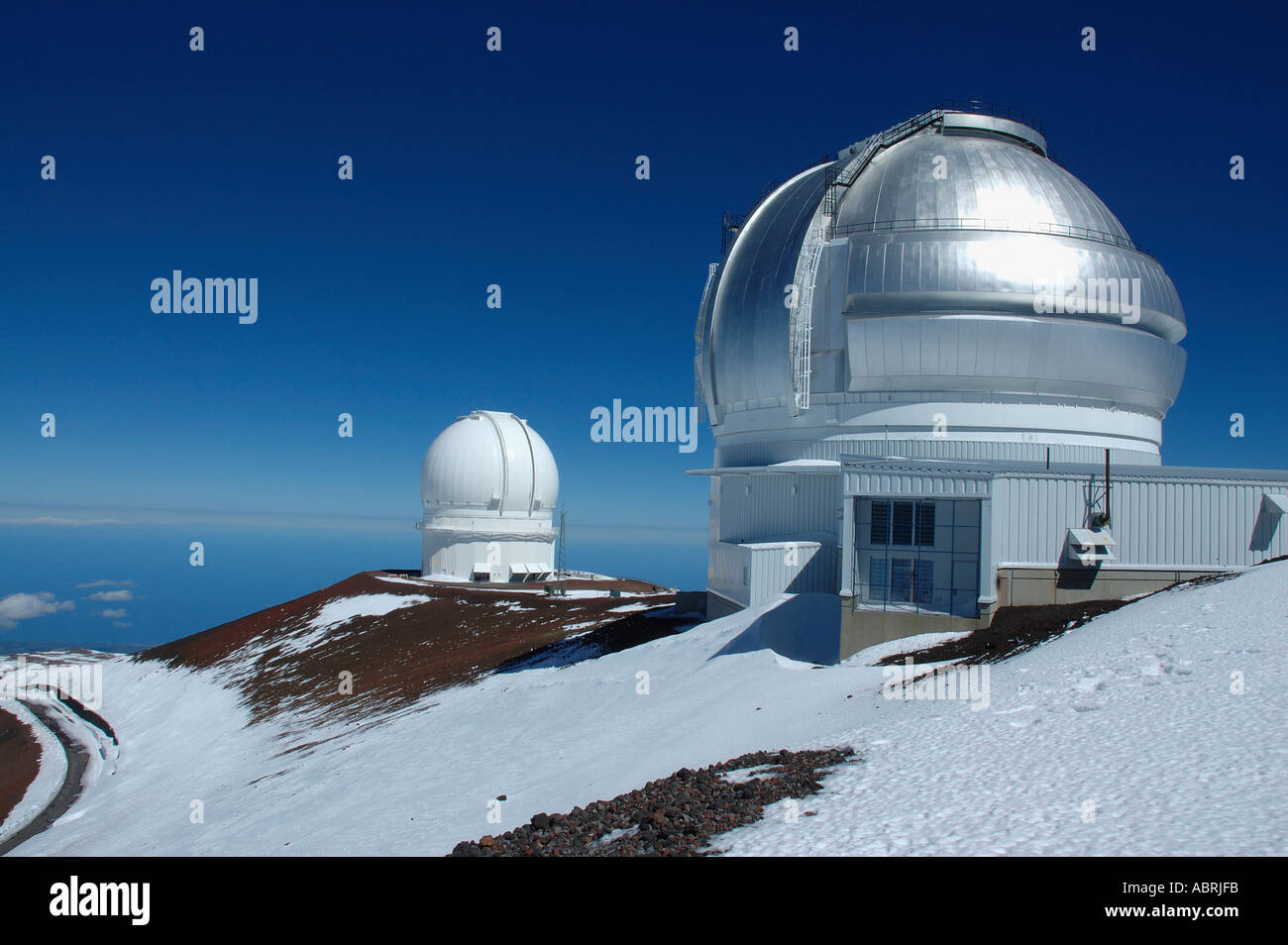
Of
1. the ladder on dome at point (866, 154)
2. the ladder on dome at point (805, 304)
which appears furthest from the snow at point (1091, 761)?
the ladder on dome at point (866, 154)

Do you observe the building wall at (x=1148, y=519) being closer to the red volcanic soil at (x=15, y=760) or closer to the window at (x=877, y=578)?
the window at (x=877, y=578)

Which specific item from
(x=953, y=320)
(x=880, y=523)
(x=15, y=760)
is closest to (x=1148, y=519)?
(x=880, y=523)

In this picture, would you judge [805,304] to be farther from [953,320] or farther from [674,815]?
[674,815]

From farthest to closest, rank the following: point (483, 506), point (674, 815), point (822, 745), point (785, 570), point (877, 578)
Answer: point (483, 506) → point (785, 570) → point (877, 578) → point (822, 745) → point (674, 815)

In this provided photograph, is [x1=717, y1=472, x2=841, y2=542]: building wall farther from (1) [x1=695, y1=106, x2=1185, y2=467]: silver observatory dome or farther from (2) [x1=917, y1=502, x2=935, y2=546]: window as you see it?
(2) [x1=917, y1=502, x2=935, y2=546]: window

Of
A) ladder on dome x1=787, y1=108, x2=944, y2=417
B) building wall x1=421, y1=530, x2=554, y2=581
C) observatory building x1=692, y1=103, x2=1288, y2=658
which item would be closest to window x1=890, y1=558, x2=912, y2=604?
observatory building x1=692, y1=103, x2=1288, y2=658

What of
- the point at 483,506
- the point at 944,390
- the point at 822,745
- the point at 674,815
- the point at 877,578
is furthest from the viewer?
the point at 483,506
